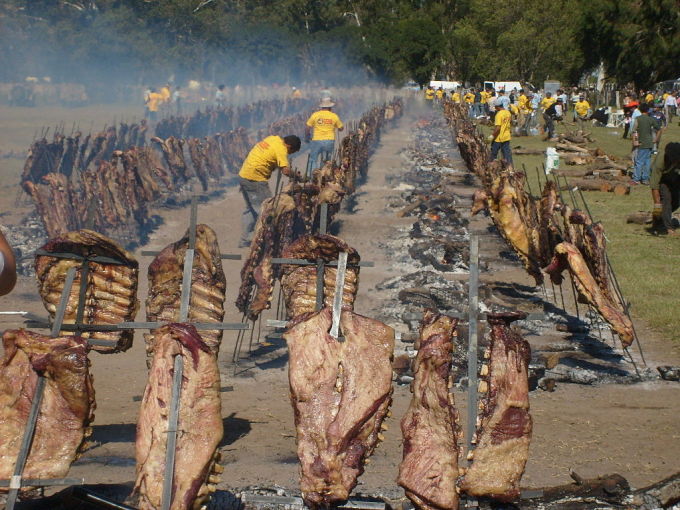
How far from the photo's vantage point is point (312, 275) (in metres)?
6.41

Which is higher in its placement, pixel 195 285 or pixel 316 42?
pixel 316 42

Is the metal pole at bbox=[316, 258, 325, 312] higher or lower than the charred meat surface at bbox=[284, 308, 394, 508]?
higher

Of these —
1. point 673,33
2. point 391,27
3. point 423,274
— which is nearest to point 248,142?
point 423,274

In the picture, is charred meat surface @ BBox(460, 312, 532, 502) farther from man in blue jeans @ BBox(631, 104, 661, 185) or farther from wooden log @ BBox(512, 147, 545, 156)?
wooden log @ BBox(512, 147, 545, 156)

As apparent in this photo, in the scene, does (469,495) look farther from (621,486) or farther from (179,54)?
(179,54)

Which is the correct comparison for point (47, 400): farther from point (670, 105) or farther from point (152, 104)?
point (670, 105)

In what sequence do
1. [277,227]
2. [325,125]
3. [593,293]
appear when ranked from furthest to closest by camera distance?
[325,125]
[277,227]
[593,293]

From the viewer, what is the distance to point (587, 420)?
6.41 m

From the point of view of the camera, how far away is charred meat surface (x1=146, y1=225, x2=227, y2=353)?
576cm

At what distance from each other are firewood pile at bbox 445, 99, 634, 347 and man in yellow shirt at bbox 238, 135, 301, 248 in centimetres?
302

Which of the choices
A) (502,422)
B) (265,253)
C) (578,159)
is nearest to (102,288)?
(502,422)

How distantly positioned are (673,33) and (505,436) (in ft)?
182

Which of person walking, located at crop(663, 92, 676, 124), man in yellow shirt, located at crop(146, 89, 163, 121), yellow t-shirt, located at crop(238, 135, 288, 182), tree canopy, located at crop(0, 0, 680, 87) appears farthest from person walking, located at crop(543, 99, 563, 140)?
tree canopy, located at crop(0, 0, 680, 87)

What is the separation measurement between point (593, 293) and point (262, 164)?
6.55 metres
